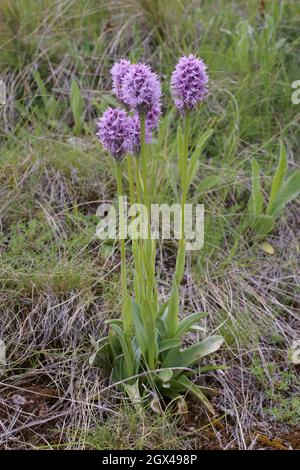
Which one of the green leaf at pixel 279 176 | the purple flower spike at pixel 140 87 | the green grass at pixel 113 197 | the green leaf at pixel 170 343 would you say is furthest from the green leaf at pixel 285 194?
the purple flower spike at pixel 140 87

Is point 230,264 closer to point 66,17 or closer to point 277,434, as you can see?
point 277,434

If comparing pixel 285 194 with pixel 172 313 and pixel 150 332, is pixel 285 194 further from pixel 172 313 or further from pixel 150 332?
pixel 150 332

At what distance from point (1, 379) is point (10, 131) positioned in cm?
136

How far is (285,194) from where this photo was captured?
107 inches

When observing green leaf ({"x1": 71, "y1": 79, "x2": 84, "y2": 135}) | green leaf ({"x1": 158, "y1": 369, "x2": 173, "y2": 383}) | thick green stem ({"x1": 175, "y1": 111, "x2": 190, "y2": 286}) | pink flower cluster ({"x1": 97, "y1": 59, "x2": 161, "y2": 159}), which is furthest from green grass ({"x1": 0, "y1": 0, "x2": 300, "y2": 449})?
pink flower cluster ({"x1": 97, "y1": 59, "x2": 161, "y2": 159})

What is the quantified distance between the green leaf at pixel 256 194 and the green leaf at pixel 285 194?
0.05 metres

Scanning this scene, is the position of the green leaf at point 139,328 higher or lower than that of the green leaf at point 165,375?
higher

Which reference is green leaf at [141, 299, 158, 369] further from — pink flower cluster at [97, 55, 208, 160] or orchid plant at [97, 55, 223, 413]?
pink flower cluster at [97, 55, 208, 160]

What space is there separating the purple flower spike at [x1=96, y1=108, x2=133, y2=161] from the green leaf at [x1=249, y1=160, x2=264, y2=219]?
107 centimetres

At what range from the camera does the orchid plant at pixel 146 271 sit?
1.71 metres

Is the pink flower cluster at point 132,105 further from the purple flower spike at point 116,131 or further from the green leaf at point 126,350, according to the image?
the green leaf at point 126,350

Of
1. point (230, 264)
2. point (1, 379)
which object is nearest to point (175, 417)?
point (1, 379)

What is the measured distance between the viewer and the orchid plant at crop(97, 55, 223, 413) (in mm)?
1713

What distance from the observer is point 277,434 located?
2105 millimetres
